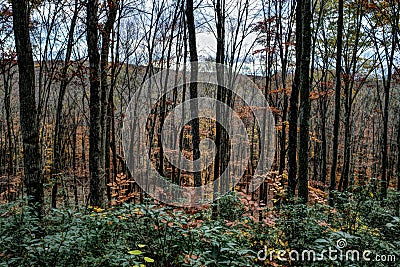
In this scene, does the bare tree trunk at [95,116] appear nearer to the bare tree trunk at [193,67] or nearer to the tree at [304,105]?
the bare tree trunk at [193,67]

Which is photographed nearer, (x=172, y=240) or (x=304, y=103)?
(x=172, y=240)

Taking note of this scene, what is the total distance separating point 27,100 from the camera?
411 centimetres

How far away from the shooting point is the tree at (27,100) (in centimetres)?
402

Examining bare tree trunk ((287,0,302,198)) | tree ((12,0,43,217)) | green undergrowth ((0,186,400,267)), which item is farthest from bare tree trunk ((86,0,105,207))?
bare tree trunk ((287,0,302,198))

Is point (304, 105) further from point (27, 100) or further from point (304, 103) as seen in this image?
point (27, 100)

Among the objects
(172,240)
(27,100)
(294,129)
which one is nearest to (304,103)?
(294,129)

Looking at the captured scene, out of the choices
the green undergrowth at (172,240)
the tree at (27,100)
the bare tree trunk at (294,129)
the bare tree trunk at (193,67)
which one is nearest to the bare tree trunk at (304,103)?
the bare tree trunk at (294,129)

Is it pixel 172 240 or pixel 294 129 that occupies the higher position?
pixel 294 129

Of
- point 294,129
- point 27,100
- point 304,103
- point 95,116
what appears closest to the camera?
point 27,100

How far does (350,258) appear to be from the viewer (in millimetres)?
2457

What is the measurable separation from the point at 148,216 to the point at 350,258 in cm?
218

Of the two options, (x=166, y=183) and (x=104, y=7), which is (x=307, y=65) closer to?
(x=104, y=7)

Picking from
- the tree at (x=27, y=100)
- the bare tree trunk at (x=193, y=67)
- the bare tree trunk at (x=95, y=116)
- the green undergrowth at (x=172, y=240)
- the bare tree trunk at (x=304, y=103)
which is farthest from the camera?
the bare tree trunk at (x=193, y=67)

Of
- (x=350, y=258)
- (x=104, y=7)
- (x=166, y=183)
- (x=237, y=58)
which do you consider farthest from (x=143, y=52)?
(x=350, y=258)
